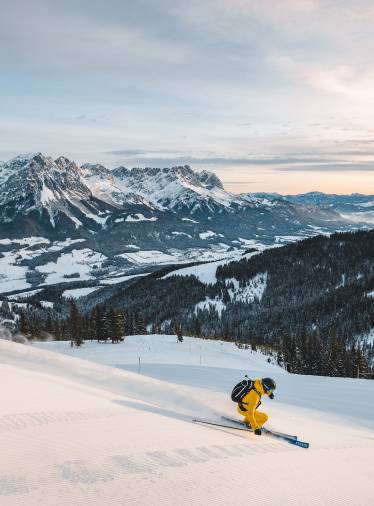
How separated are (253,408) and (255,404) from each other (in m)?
0.20

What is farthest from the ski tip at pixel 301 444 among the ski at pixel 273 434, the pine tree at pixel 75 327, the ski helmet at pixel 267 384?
the pine tree at pixel 75 327

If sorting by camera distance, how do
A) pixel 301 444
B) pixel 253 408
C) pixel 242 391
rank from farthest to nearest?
pixel 242 391
pixel 253 408
pixel 301 444

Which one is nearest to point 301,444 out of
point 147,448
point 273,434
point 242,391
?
point 273,434

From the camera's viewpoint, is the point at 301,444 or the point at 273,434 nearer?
the point at 301,444

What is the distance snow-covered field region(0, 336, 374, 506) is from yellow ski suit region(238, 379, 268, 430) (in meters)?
0.49

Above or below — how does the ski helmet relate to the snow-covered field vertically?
above

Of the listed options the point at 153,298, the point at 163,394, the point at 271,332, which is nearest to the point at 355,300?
the point at 271,332

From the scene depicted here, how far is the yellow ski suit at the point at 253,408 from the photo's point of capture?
1301 cm

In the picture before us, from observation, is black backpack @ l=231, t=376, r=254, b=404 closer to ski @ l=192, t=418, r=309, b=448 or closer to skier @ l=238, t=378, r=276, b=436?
skier @ l=238, t=378, r=276, b=436

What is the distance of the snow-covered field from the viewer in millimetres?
7820

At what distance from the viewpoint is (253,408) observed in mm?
13078

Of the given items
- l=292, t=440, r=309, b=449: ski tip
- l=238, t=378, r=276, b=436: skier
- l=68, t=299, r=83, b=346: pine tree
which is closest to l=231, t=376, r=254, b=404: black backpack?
l=238, t=378, r=276, b=436: skier

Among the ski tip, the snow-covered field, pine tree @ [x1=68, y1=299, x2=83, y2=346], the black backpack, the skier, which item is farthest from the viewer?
pine tree @ [x1=68, y1=299, x2=83, y2=346]

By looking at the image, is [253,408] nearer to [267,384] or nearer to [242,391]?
[242,391]
